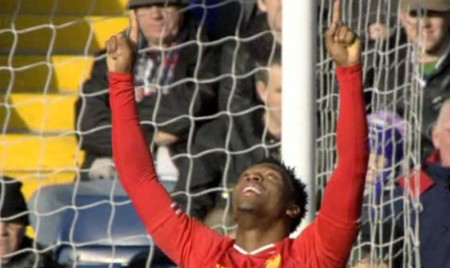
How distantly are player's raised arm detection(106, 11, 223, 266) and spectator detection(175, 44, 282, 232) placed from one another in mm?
1545

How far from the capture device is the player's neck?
11.7 ft

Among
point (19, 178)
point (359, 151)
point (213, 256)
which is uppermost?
point (359, 151)

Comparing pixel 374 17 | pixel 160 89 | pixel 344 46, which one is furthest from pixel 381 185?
pixel 344 46

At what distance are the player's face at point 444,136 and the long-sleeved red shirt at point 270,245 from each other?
75.6 inches

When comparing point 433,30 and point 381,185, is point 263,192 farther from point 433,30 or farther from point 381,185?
point 433,30

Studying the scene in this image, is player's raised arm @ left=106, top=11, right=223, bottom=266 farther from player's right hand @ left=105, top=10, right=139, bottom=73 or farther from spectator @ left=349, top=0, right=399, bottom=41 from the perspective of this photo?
spectator @ left=349, top=0, right=399, bottom=41

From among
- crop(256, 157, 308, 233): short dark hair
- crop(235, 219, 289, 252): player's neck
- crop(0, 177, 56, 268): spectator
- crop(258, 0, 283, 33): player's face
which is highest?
crop(258, 0, 283, 33): player's face

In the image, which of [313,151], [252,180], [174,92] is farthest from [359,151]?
[174,92]

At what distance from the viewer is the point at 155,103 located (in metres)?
5.82

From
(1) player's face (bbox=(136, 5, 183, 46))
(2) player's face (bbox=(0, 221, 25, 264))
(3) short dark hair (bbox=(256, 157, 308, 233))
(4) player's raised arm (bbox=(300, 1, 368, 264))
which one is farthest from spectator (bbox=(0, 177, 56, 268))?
(4) player's raised arm (bbox=(300, 1, 368, 264))

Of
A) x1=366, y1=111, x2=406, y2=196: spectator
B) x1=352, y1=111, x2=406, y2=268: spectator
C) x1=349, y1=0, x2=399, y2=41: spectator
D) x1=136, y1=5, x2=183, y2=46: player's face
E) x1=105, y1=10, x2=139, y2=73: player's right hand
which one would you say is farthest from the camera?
x1=136, y1=5, x2=183, y2=46: player's face

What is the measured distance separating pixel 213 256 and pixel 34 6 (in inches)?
117

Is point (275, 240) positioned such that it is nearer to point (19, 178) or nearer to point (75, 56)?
point (19, 178)

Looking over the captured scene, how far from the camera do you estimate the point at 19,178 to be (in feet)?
20.0
